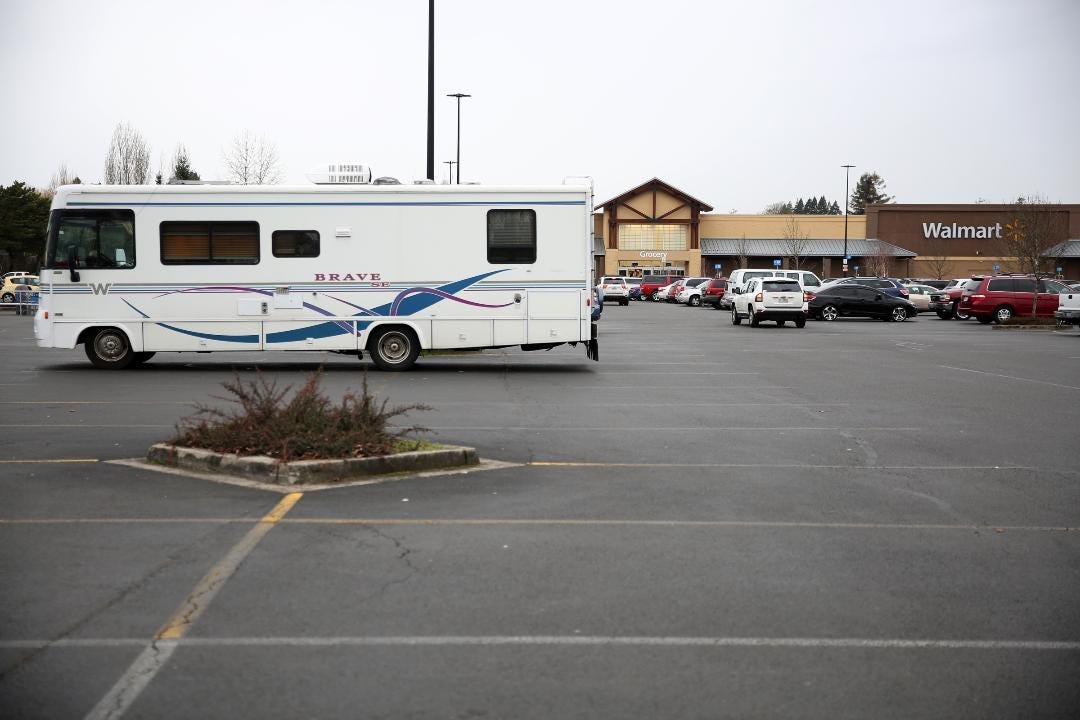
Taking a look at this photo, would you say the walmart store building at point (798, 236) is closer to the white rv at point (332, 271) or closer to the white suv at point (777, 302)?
the white suv at point (777, 302)

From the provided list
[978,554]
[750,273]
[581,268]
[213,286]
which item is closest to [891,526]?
[978,554]

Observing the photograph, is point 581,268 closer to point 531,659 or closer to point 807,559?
point 807,559

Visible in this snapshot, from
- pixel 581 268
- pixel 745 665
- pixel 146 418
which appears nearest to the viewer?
pixel 745 665

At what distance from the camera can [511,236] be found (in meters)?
20.4

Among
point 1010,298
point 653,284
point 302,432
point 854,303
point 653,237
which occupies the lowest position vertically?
point 302,432

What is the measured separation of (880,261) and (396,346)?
74701 millimetres

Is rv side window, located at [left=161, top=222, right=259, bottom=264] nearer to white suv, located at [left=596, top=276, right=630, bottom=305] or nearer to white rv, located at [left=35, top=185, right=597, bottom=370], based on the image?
white rv, located at [left=35, top=185, right=597, bottom=370]

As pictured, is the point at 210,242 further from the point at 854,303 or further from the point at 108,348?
the point at 854,303

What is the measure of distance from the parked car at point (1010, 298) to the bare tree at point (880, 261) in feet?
147

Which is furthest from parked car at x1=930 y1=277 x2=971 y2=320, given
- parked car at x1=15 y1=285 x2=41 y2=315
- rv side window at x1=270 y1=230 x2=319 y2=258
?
parked car at x1=15 y1=285 x2=41 y2=315

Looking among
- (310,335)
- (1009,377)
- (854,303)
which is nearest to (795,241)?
(854,303)

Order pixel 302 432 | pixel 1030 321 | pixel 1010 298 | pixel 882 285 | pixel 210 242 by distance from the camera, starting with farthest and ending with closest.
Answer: pixel 882 285, pixel 1010 298, pixel 1030 321, pixel 210 242, pixel 302 432

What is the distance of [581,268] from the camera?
20.3m

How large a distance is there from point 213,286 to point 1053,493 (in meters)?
15.0
